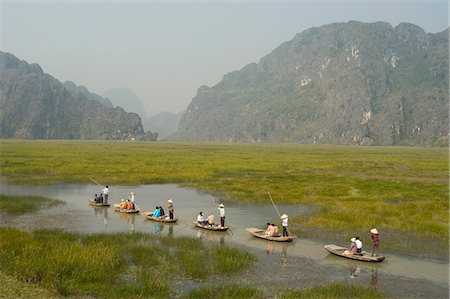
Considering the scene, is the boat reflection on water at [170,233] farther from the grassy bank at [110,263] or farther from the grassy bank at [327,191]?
the grassy bank at [327,191]

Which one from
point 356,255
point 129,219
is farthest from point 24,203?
point 356,255

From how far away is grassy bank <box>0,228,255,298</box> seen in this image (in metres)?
17.5

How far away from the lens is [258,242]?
27.7 metres

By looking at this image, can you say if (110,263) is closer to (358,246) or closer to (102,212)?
(358,246)

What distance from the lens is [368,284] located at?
2034 cm

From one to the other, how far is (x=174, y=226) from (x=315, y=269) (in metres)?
13.1

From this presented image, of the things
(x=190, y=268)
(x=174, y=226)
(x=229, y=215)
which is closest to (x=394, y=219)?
(x=229, y=215)

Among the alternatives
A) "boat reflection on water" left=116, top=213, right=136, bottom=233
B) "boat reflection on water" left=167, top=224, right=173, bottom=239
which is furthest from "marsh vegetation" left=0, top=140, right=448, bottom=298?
"boat reflection on water" left=116, top=213, right=136, bottom=233

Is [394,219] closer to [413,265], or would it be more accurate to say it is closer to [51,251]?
[413,265]

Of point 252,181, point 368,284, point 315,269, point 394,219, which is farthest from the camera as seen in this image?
point 252,181

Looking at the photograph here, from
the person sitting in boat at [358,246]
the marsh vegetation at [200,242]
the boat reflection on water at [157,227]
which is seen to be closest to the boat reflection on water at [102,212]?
the boat reflection on water at [157,227]

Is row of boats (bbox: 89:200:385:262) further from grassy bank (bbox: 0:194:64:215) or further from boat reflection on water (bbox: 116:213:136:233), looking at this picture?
grassy bank (bbox: 0:194:64:215)

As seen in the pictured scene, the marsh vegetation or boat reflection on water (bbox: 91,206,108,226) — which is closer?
the marsh vegetation

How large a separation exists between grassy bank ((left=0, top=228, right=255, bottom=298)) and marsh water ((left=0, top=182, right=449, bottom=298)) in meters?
1.32
